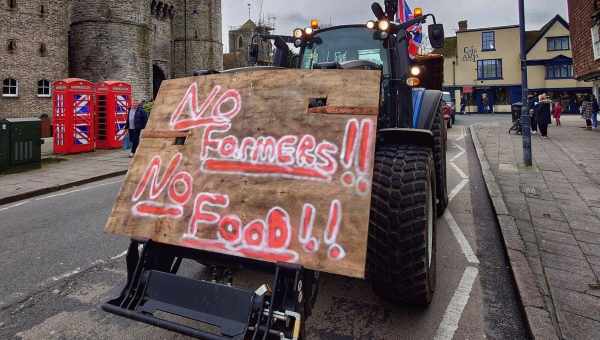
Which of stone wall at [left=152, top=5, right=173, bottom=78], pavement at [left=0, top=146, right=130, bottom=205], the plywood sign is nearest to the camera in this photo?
the plywood sign

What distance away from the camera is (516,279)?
349 cm

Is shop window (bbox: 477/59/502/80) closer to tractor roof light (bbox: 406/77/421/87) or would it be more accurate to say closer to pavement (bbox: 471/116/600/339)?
pavement (bbox: 471/116/600/339)

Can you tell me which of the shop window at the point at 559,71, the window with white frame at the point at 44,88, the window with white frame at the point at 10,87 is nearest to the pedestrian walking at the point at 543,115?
the window with white frame at the point at 44,88

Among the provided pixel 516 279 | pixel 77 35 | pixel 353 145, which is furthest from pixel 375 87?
pixel 77 35

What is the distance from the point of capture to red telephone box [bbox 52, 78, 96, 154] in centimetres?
1402

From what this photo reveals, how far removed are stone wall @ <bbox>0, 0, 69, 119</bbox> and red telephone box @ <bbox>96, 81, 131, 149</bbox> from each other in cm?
1406

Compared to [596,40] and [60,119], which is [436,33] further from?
[596,40]

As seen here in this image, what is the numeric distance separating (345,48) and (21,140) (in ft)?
33.3

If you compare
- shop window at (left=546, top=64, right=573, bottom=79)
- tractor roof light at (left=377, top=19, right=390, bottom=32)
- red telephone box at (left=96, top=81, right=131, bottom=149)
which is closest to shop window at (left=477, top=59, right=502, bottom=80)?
shop window at (left=546, top=64, right=573, bottom=79)

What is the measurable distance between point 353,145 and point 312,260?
0.77 meters

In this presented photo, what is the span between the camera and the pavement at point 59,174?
27.4 feet

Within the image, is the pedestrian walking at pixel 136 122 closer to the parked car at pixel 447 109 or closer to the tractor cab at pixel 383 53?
the tractor cab at pixel 383 53

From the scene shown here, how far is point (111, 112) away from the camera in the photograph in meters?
15.5

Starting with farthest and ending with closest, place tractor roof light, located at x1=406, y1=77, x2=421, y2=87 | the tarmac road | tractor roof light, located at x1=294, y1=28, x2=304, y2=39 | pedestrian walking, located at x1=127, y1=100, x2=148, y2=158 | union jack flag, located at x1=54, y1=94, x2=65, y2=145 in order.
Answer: union jack flag, located at x1=54, y1=94, x2=65, y2=145 → pedestrian walking, located at x1=127, y1=100, x2=148, y2=158 → tractor roof light, located at x1=294, y1=28, x2=304, y2=39 → tractor roof light, located at x1=406, y1=77, x2=421, y2=87 → the tarmac road
